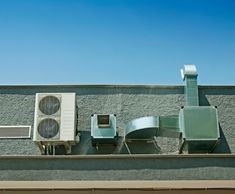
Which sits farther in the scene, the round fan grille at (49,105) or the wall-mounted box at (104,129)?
the wall-mounted box at (104,129)

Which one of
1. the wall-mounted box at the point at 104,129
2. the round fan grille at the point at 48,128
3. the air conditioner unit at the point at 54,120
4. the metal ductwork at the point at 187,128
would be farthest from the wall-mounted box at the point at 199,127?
the round fan grille at the point at 48,128

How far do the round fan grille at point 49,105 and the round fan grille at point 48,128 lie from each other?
0.17 meters

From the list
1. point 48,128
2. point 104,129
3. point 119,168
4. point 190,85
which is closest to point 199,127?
point 190,85

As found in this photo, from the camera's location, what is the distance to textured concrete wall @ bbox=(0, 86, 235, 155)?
11109 millimetres

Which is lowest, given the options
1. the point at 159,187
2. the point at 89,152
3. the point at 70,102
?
the point at 159,187

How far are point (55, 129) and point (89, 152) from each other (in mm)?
1025

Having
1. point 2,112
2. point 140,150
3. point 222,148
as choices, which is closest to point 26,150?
point 2,112

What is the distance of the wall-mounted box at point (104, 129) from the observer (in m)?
10.8

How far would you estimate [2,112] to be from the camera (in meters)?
11.4

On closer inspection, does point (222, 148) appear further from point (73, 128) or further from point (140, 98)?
point (73, 128)

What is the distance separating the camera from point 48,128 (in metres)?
10.4

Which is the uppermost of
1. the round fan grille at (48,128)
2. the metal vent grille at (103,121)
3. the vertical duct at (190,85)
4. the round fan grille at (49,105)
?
the vertical duct at (190,85)

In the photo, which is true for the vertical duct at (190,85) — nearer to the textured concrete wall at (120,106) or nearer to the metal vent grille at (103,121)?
the textured concrete wall at (120,106)

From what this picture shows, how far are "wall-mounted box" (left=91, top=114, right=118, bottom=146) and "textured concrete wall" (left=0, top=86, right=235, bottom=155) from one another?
1.09ft
